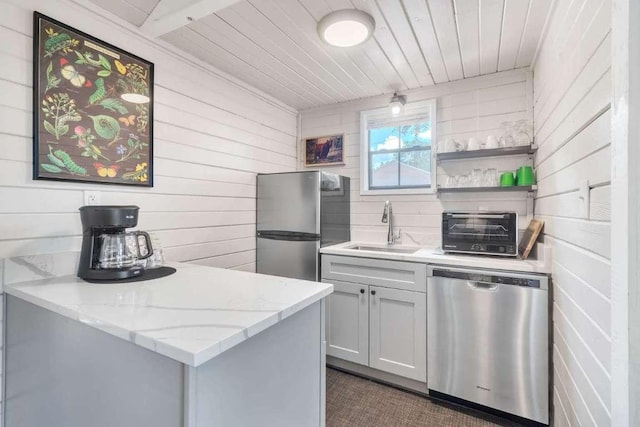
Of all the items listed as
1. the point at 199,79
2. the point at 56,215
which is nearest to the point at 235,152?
the point at 199,79

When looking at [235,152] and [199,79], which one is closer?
[199,79]

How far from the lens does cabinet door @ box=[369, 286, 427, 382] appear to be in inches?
82.3

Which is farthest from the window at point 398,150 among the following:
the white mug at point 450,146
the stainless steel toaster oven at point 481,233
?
the stainless steel toaster oven at point 481,233

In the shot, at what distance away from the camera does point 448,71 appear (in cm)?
239

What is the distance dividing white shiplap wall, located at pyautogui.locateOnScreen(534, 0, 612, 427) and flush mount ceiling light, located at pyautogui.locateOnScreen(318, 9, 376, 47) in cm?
94

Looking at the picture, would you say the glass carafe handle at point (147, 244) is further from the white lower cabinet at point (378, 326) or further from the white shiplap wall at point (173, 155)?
the white lower cabinet at point (378, 326)

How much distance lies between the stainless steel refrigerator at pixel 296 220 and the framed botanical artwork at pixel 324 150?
0.38m

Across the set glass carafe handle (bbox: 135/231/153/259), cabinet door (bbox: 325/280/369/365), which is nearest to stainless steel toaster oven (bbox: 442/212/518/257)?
cabinet door (bbox: 325/280/369/365)

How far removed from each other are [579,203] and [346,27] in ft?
4.79

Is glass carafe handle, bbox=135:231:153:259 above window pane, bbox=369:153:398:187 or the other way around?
the other way around

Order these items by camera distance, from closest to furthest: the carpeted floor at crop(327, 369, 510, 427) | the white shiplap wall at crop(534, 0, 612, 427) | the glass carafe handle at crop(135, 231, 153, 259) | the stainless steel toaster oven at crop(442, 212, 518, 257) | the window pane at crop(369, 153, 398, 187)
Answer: the white shiplap wall at crop(534, 0, 612, 427), the glass carafe handle at crop(135, 231, 153, 259), the carpeted floor at crop(327, 369, 510, 427), the stainless steel toaster oven at crop(442, 212, 518, 257), the window pane at crop(369, 153, 398, 187)

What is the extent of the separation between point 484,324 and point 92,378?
1.99 metres

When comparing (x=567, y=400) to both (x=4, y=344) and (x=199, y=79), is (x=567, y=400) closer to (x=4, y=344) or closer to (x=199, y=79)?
(x=4, y=344)

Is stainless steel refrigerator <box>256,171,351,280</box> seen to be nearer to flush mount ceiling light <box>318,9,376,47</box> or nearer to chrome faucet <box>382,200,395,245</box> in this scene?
chrome faucet <box>382,200,395,245</box>
